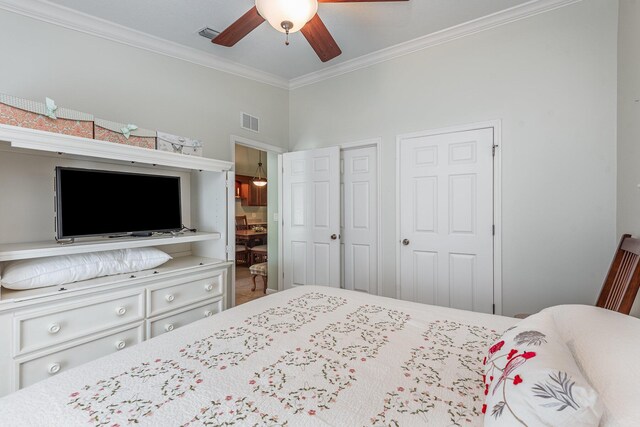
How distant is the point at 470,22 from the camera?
267 cm

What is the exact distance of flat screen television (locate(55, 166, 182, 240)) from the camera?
1.94m

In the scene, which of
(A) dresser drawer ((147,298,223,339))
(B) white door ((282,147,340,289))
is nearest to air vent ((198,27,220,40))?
(B) white door ((282,147,340,289))

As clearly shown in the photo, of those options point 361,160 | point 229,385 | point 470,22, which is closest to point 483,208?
point 361,160

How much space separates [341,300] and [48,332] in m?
1.65

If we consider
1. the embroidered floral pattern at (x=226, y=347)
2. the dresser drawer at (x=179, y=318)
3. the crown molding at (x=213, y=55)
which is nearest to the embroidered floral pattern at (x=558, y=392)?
the embroidered floral pattern at (x=226, y=347)

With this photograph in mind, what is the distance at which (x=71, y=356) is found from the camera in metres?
1.75

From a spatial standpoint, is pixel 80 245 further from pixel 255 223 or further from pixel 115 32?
pixel 255 223

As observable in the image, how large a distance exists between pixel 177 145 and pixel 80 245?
1009mm

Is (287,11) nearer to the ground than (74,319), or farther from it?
farther from it

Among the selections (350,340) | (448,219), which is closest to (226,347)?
(350,340)

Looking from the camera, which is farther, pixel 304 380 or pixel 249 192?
pixel 249 192

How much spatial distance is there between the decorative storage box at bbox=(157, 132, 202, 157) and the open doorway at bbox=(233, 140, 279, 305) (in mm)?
781

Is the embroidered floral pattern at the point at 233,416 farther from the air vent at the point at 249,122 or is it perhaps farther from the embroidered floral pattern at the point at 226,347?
the air vent at the point at 249,122

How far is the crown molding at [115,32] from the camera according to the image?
6.90ft
